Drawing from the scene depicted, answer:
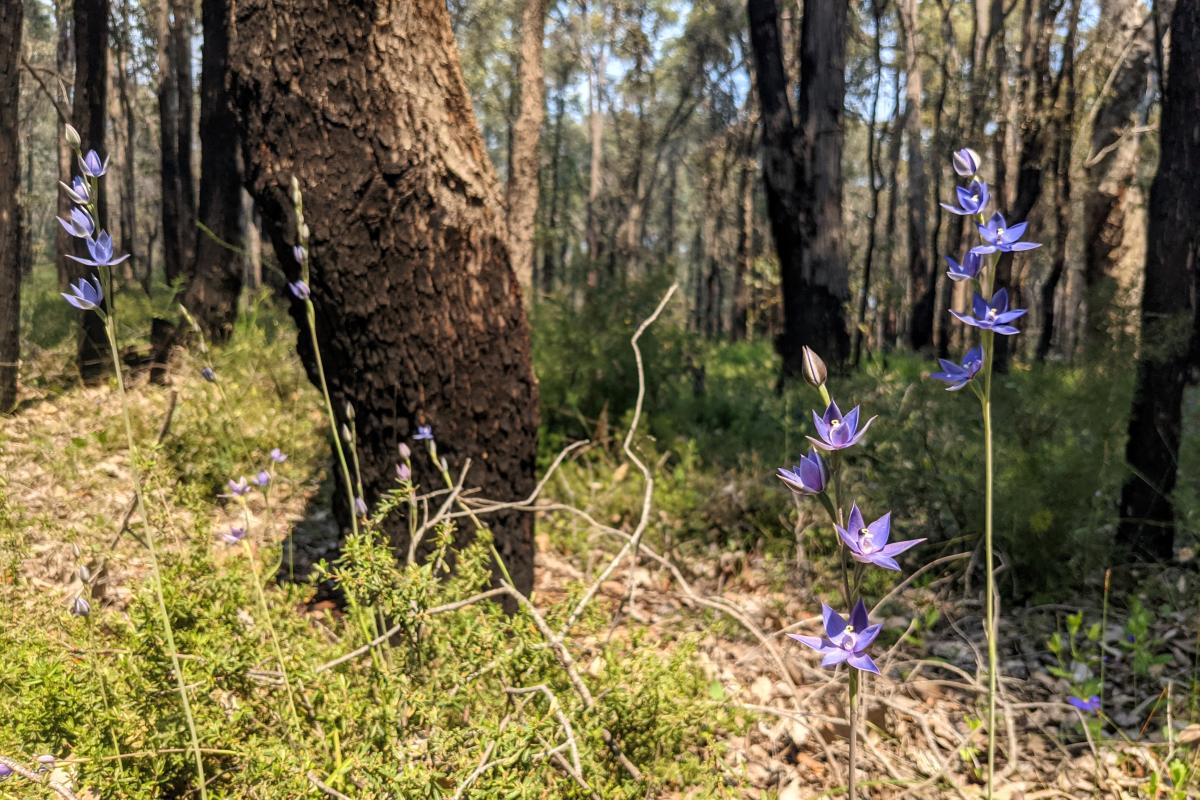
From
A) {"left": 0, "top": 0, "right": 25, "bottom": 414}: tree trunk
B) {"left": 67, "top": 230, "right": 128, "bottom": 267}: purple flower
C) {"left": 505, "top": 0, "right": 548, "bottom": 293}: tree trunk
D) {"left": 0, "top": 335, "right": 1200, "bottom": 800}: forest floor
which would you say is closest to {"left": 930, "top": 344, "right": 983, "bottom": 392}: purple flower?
{"left": 0, "top": 335, "right": 1200, "bottom": 800}: forest floor

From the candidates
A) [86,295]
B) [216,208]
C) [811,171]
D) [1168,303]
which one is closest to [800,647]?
[1168,303]

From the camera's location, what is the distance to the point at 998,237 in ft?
4.14

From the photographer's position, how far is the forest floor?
90.4 inches

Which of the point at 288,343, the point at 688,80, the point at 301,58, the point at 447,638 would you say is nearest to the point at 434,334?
the point at 301,58

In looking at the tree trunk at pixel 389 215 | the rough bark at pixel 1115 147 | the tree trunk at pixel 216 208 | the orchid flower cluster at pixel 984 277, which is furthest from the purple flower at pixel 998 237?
the rough bark at pixel 1115 147

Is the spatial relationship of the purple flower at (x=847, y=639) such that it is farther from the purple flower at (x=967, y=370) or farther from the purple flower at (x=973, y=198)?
the purple flower at (x=973, y=198)

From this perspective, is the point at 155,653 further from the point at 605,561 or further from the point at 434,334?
the point at 605,561

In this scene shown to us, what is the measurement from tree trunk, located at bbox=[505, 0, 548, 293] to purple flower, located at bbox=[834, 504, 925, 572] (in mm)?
6859

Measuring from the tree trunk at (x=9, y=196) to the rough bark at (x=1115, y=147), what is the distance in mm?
9350

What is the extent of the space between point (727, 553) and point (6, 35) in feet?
16.2

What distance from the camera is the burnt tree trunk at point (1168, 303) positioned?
3701 mm

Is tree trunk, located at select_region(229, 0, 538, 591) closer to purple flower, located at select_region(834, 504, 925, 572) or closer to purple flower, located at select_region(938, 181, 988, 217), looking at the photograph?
purple flower, located at select_region(938, 181, 988, 217)

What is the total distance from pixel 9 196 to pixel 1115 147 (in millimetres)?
9945

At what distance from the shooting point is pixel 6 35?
4.71 m
